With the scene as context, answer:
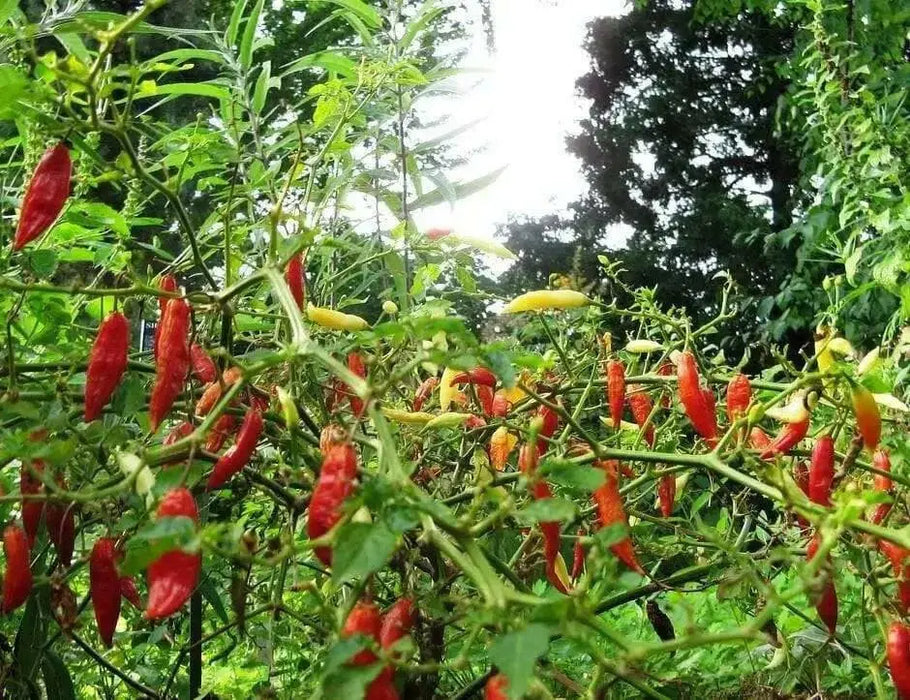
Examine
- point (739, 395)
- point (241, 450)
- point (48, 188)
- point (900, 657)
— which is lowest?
point (900, 657)

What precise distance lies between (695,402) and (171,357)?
1.42 ft

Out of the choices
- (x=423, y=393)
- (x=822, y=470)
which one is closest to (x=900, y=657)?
(x=822, y=470)

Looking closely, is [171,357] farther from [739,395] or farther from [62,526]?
[739,395]

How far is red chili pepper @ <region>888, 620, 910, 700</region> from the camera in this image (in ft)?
2.11

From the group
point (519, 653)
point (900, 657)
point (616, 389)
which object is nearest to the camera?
point (519, 653)

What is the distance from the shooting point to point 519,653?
1.26ft

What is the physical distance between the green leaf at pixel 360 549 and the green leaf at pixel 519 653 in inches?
2.5

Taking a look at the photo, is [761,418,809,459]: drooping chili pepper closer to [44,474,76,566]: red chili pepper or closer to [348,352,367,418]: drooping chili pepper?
[348,352,367,418]: drooping chili pepper

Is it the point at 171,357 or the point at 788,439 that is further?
the point at 788,439

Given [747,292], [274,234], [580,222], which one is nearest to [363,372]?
[274,234]

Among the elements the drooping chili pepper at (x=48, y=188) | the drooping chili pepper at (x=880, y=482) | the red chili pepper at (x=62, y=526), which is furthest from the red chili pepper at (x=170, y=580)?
the drooping chili pepper at (x=880, y=482)

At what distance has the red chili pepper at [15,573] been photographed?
2.15ft

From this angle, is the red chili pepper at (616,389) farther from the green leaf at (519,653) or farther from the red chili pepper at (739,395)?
the green leaf at (519,653)

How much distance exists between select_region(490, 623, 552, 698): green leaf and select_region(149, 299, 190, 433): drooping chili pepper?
0.38m
